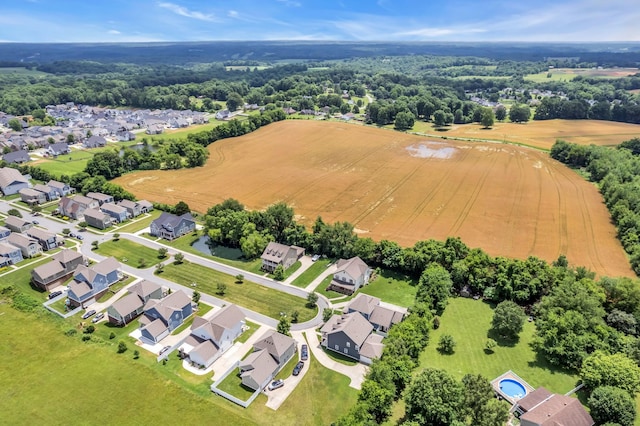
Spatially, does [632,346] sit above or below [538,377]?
above

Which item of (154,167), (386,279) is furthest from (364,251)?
(154,167)

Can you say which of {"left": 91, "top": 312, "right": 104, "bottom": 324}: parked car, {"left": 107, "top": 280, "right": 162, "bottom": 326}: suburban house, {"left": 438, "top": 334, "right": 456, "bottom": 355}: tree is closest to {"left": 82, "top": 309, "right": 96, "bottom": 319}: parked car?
{"left": 91, "top": 312, "right": 104, "bottom": 324}: parked car

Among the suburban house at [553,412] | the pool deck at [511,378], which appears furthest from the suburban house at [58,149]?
the suburban house at [553,412]

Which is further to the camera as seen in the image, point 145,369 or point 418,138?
point 418,138

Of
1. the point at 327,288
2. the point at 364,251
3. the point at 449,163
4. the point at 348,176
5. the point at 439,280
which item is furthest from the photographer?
the point at 449,163

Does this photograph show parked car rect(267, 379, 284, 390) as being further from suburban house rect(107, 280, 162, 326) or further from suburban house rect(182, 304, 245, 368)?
suburban house rect(107, 280, 162, 326)

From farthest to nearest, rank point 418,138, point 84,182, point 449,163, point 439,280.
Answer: point 418,138 → point 449,163 → point 84,182 → point 439,280

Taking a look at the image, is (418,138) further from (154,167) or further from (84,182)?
(84,182)

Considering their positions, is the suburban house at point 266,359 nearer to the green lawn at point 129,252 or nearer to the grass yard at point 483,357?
the grass yard at point 483,357

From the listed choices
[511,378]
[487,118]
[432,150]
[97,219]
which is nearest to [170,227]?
[97,219]
